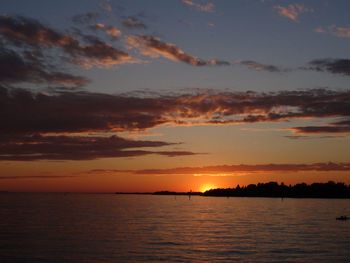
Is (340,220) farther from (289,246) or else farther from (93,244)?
(93,244)

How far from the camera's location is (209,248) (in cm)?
5253

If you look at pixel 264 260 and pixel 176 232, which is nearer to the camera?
pixel 264 260

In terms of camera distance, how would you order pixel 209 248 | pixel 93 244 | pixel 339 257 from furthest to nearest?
pixel 93 244 < pixel 209 248 < pixel 339 257

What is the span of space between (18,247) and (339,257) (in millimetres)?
43308

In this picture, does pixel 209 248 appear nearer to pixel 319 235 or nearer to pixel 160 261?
pixel 160 261

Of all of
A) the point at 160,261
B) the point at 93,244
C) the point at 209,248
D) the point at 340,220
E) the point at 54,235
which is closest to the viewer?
the point at 160,261

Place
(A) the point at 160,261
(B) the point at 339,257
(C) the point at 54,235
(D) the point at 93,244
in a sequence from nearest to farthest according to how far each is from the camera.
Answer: (A) the point at 160,261 → (B) the point at 339,257 → (D) the point at 93,244 → (C) the point at 54,235

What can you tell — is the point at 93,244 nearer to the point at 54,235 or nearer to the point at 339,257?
the point at 54,235

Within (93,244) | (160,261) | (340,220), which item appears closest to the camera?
(160,261)

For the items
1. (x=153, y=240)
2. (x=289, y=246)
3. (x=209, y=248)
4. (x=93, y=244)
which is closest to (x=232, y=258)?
(x=209, y=248)

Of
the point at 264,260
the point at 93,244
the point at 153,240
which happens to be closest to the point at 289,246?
the point at 264,260

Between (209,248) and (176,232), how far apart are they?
18971 millimetres

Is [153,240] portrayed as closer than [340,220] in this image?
Yes

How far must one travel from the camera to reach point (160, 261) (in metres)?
44.0
